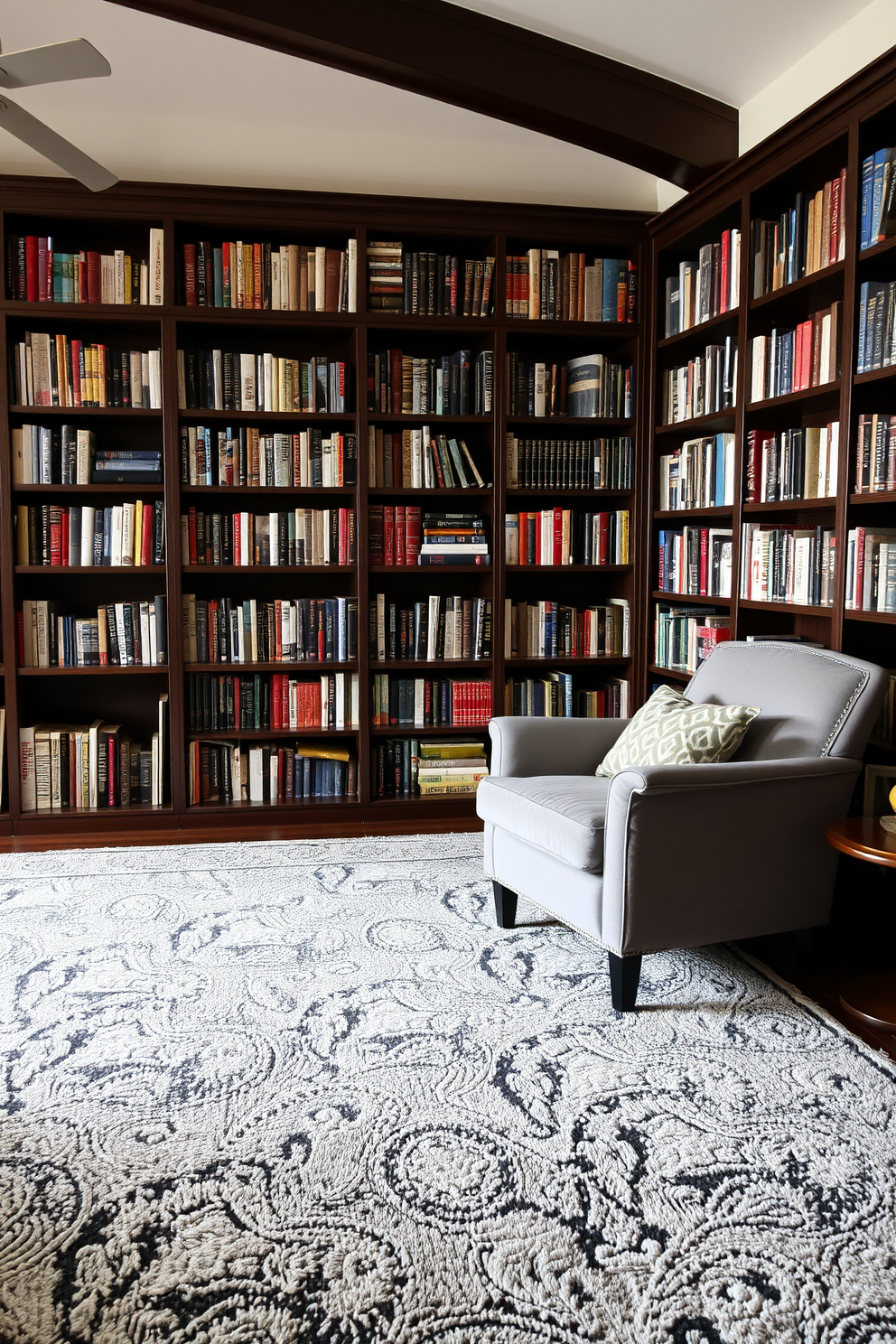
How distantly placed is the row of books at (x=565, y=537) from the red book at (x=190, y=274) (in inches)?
61.6

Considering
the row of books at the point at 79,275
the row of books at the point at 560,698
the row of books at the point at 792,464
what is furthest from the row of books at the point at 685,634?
the row of books at the point at 79,275

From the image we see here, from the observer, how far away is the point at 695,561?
161 inches

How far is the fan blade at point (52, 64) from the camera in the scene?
2.31 meters

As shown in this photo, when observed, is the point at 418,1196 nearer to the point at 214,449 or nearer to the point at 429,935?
the point at 429,935

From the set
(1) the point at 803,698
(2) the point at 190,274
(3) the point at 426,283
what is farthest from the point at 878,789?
(2) the point at 190,274

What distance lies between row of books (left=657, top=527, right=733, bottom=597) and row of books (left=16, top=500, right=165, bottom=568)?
2.13 m

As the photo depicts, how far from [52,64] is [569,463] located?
8.47ft

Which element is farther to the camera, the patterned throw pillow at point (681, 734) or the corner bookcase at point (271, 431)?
the corner bookcase at point (271, 431)

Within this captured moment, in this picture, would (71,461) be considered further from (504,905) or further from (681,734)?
(681,734)

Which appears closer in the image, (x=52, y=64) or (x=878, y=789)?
(x=52, y=64)

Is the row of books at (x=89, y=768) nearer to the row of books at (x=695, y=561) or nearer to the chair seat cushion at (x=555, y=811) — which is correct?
the chair seat cushion at (x=555, y=811)

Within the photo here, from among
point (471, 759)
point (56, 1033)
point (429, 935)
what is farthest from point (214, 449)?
point (56, 1033)

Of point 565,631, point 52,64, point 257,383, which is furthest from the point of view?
point 565,631

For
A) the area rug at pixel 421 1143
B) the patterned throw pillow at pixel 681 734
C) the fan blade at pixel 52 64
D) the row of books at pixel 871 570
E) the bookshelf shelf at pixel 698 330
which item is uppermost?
the fan blade at pixel 52 64
